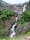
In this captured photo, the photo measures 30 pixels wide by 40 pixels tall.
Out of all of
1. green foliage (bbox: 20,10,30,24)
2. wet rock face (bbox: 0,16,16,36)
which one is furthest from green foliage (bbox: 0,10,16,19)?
green foliage (bbox: 20,10,30,24)

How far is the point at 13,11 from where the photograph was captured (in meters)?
3.08

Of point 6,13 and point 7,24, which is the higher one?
point 6,13

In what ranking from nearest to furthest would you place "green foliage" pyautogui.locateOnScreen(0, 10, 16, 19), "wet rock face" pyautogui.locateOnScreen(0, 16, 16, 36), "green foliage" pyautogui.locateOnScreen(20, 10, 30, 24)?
"wet rock face" pyautogui.locateOnScreen(0, 16, 16, 36) < "green foliage" pyautogui.locateOnScreen(20, 10, 30, 24) < "green foliage" pyautogui.locateOnScreen(0, 10, 16, 19)

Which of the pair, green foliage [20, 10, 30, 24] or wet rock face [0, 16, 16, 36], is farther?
green foliage [20, 10, 30, 24]

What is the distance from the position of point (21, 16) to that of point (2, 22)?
0.43m

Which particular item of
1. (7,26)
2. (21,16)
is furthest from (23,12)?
(7,26)

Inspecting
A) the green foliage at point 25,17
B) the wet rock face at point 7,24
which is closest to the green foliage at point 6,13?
the wet rock face at point 7,24

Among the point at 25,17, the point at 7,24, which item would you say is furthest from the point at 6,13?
the point at 25,17

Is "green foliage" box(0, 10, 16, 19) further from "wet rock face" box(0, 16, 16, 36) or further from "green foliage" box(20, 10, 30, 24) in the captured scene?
"green foliage" box(20, 10, 30, 24)

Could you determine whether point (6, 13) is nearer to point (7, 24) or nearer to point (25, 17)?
point (7, 24)

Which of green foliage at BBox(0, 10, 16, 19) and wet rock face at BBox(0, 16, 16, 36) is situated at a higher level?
green foliage at BBox(0, 10, 16, 19)

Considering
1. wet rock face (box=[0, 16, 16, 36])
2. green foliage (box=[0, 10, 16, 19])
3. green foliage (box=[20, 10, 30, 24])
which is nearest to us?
wet rock face (box=[0, 16, 16, 36])

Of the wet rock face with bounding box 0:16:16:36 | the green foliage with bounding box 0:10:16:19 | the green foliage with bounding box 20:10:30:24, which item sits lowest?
the wet rock face with bounding box 0:16:16:36

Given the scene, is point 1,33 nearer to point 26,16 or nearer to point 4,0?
point 26,16
